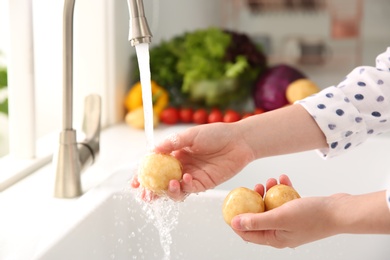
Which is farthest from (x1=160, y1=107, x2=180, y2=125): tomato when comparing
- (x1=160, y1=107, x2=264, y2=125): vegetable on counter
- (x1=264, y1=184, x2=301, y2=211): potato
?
(x1=264, y1=184, x2=301, y2=211): potato

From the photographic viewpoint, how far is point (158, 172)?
3.57 feet

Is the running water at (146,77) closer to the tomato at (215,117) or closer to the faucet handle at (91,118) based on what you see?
the faucet handle at (91,118)

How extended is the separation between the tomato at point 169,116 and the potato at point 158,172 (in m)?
0.92

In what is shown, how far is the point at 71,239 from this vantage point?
3.58 feet

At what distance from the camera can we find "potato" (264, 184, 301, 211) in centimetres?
105

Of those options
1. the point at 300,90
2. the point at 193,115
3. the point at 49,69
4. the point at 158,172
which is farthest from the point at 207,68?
the point at 158,172

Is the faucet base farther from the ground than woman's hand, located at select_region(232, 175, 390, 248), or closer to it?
closer to it

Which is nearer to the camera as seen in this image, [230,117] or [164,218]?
[164,218]

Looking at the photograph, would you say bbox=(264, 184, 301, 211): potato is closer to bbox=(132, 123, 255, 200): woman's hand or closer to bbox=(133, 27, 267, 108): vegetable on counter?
bbox=(132, 123, 255, 200): woman's hand

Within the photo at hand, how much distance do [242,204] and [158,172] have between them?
145mm

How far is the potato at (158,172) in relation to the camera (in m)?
1.09

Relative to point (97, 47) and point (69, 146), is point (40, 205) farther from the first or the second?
point (97, 47)

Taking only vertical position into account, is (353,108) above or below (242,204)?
above

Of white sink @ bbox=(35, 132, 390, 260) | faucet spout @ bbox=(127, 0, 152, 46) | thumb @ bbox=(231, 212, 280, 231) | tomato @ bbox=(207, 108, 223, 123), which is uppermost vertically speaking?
faucet spout @ bbox=(127, 0, 152, 46)
